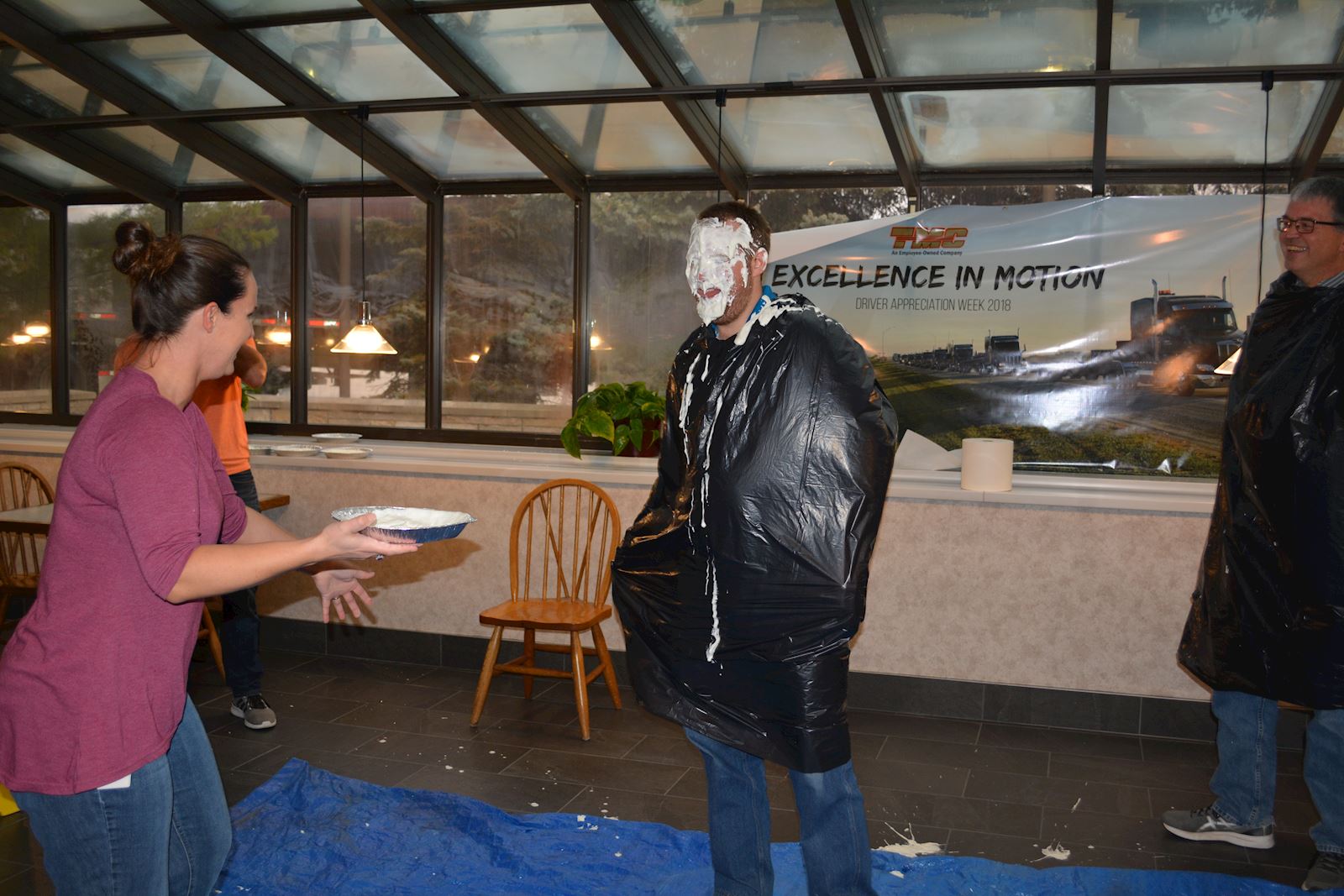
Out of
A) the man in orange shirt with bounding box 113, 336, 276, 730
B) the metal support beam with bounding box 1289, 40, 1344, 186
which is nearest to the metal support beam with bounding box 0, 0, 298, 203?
the man in orange shirt with bounding box 113, 336, 276, 730

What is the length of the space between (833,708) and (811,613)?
0.18 m

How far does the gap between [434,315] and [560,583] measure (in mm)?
1974

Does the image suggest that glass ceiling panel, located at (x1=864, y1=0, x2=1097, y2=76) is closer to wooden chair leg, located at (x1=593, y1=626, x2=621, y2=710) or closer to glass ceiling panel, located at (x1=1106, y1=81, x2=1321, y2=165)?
glass ceiling panel, located at (x1=1106, y1=81, x2=1321, y2=165)

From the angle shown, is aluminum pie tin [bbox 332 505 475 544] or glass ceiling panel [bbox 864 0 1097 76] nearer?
aluminum pie tin [bbox 332 505 475 544]

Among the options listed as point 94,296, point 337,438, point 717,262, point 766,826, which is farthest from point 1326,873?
point 94,296

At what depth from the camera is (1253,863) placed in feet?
9.45

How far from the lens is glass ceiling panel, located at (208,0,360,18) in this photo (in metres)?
4.51

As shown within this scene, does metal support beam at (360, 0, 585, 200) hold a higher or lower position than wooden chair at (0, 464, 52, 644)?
higher

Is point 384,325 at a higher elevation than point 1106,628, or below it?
higher

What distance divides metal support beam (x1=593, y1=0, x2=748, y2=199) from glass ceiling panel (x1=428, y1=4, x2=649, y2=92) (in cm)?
12

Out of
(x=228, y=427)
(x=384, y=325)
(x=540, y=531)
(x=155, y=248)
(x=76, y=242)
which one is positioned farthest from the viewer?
(x=76, y=242)

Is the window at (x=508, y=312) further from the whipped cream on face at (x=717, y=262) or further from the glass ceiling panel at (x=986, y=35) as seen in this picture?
the whipped cream on face at (x=717, y=262)

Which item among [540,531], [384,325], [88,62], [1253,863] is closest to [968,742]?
[1253,863]

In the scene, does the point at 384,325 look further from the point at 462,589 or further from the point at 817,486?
the point at 817,486
